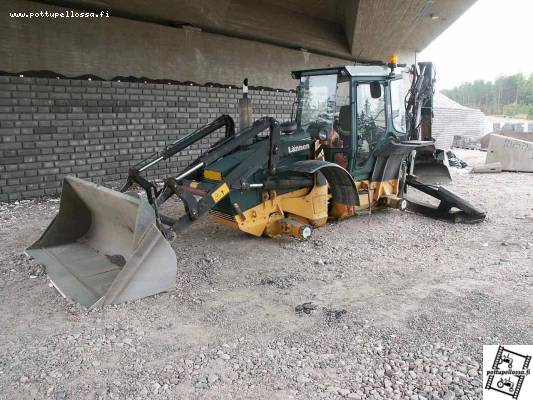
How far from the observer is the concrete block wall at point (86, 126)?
7.38 meters

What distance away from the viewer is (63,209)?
4770 mm

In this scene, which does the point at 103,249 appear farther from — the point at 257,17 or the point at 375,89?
the point at 257,17

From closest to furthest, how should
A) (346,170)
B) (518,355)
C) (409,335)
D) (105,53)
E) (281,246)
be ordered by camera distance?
(518,355) → (409,335) → (281,246) → (346,170) → (105,53)

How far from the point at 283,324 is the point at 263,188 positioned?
2.10 m

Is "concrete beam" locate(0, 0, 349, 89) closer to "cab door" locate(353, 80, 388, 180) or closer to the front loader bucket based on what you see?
the front loader bucket

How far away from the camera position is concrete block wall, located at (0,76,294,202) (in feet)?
24.2

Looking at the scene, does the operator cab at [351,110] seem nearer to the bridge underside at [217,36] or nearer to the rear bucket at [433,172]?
the bridge underside at [217,36]

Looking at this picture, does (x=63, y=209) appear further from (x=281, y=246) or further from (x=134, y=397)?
(x=134, y=397)

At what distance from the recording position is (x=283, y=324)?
138 inches

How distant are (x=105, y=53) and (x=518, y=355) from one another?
792cm

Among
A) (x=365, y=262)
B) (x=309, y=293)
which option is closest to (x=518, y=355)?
(x=309, y=293)

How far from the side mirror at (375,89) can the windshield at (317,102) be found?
1.59ft

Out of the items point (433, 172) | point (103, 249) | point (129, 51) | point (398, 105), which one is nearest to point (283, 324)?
point (103, 249)

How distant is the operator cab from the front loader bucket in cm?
263
